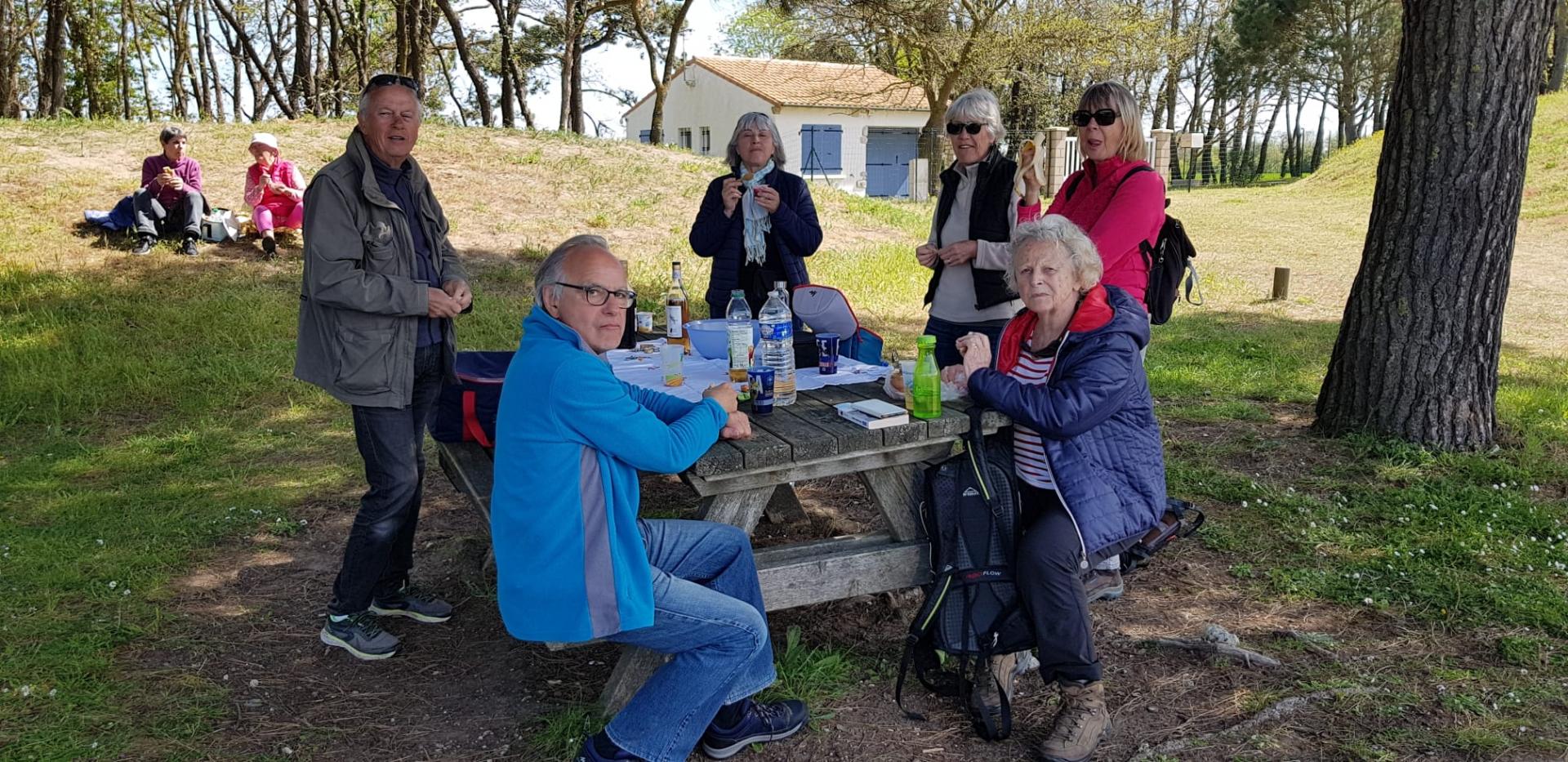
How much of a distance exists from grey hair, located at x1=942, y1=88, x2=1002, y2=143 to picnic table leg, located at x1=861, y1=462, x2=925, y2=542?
4.82 ft

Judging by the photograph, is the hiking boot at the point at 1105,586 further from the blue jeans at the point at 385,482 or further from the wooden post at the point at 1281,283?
the wooden post at the point at 1281,283

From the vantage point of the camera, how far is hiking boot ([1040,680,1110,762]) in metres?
2.79

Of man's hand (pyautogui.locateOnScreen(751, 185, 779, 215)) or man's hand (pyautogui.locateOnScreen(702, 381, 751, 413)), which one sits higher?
man's hand (pyautogui.locateOnScreen(751, 185, 779, 215))

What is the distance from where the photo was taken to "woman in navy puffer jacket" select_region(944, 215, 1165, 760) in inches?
112

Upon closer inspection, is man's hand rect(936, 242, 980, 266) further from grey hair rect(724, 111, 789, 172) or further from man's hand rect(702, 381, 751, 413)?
man's hand rect(702, 381, 751, 413)

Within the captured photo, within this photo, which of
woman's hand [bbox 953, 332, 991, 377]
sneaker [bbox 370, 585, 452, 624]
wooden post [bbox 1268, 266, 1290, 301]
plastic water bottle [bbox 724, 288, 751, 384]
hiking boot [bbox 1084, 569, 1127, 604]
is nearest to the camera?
woman's hand [bbox 953, 332, 991, 377]

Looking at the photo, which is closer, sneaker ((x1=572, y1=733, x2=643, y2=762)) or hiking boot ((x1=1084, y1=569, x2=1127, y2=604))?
sneaker ((x1=572, y1=733, x2=643, y2=762))

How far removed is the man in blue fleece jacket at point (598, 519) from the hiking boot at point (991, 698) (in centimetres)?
70

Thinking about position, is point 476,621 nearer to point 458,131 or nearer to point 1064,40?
point 458,131

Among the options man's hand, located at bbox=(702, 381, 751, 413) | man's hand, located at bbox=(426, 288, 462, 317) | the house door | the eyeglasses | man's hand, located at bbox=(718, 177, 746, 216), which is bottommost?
man's hand, located at bbox=(702, 381, 751, 413)

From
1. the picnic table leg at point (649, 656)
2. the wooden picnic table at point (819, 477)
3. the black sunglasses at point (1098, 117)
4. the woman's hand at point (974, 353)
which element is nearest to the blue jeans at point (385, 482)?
the wooden picnic table at point (819, 477)

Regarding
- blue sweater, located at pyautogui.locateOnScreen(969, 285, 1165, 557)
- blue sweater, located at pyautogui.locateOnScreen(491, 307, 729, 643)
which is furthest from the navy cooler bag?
blue sweater, located at pyautogui.locateOnScreen(969, 285, 1165, 557)

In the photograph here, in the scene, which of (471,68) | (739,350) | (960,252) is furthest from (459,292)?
(471,68)

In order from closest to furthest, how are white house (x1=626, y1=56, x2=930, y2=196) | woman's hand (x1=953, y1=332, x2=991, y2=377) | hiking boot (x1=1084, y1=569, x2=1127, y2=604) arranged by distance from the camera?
woman's hand (x1=953, y1=332, x2=991, y2=377)
hiking boot (x1=1084, y1=569, x2=1127, y2=604)
white house (x1=626, y1=56, x2=930, y2=196)
